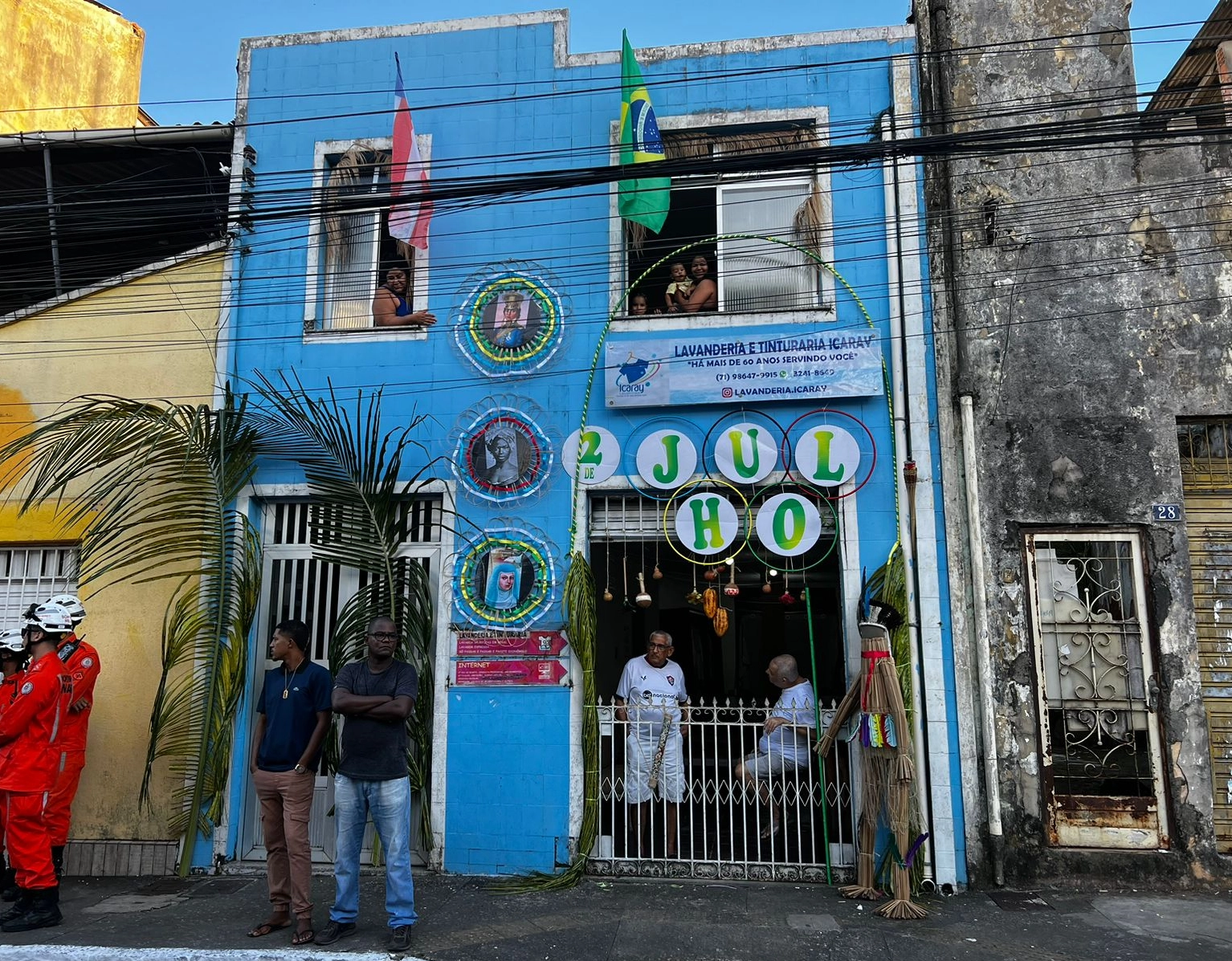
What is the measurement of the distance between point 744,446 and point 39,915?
5441 millimetres

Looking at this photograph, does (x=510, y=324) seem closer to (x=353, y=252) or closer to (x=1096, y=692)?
(x=353, y=252)

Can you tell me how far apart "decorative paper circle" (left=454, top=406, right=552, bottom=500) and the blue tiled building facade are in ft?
0.06

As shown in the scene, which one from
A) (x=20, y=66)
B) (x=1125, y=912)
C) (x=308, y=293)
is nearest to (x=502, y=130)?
(x=308, y=293)

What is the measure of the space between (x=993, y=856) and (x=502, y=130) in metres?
6.63

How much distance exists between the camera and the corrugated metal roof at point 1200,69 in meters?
7.48

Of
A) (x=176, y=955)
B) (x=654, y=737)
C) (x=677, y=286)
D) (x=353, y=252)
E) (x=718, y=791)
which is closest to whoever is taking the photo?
(x=176, y=955)

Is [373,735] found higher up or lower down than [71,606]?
lower down

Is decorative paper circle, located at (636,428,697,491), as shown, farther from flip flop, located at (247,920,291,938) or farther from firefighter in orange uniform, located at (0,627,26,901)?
firefighter in orange uniform, located at (0,627,26,901)

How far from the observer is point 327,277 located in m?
7.90

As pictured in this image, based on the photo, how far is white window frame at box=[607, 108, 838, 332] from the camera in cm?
721

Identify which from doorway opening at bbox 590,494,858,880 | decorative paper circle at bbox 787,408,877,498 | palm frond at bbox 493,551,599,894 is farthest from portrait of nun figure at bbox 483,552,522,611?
decorative paper circle at bbox 787,408,877,498

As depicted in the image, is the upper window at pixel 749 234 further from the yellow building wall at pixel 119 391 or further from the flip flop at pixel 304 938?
the flip flop at pixel 304 938

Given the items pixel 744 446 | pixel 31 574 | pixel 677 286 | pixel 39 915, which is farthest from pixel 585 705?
pixel 31 574

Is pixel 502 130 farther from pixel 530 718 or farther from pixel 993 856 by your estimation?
pixel 993 856
